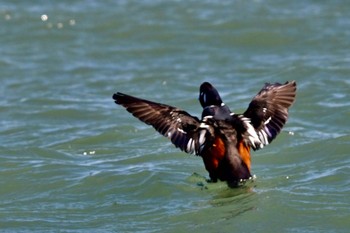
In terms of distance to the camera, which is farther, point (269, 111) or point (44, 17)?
point (44, 17)

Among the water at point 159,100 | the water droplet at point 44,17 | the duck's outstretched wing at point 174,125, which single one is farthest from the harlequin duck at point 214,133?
the water droplet at point 44,17

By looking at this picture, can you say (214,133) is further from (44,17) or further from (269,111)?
(44,17)

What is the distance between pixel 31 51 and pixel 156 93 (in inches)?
151

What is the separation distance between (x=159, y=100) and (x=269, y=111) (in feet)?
14.2

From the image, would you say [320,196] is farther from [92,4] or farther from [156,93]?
[92,4]

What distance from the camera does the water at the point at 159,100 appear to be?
335 inches

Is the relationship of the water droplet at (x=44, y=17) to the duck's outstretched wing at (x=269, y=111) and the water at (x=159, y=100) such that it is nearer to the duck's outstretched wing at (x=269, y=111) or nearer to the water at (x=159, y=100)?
the water at (x=159, y=100)

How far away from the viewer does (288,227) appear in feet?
25.8

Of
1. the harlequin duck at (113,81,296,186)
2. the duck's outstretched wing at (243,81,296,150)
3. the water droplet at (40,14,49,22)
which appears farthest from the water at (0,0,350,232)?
the duck's outstretched wing at (243,81,296,150)

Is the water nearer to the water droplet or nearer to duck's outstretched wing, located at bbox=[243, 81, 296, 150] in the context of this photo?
the water droplet

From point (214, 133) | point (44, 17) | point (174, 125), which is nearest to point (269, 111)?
point (214, 133)

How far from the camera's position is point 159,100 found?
13320mm

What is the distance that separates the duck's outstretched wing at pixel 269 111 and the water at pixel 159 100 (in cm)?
51

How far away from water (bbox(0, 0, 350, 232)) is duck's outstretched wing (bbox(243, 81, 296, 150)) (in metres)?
0.51
